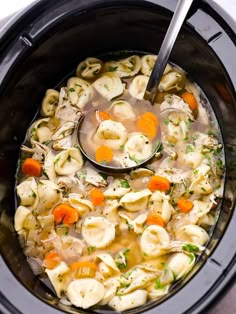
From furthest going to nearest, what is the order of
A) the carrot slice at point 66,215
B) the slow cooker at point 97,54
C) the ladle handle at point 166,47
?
the carrot slice at point 66,215 → the ladle handle at point 166,47 → the slow cooker at point 97,54

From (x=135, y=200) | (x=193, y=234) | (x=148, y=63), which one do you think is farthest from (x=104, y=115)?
(x=193, y=234)

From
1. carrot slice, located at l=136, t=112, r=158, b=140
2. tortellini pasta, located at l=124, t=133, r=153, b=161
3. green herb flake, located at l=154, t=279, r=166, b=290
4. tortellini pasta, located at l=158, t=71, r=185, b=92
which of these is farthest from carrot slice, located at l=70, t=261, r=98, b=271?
tortellini pasta, located at l=158, t=71, r=185, b=92

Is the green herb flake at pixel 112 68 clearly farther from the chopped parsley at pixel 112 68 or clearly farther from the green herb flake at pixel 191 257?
the green herb flake at pixel 191 257

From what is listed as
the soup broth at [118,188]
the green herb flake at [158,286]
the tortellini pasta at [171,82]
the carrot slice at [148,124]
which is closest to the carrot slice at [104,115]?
the soup broth at [118,188]

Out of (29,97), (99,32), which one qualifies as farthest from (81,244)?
(99,32)

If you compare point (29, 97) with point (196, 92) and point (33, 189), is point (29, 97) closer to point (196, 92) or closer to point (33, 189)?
point (33, 189)

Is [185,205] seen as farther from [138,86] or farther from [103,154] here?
[138,86]
